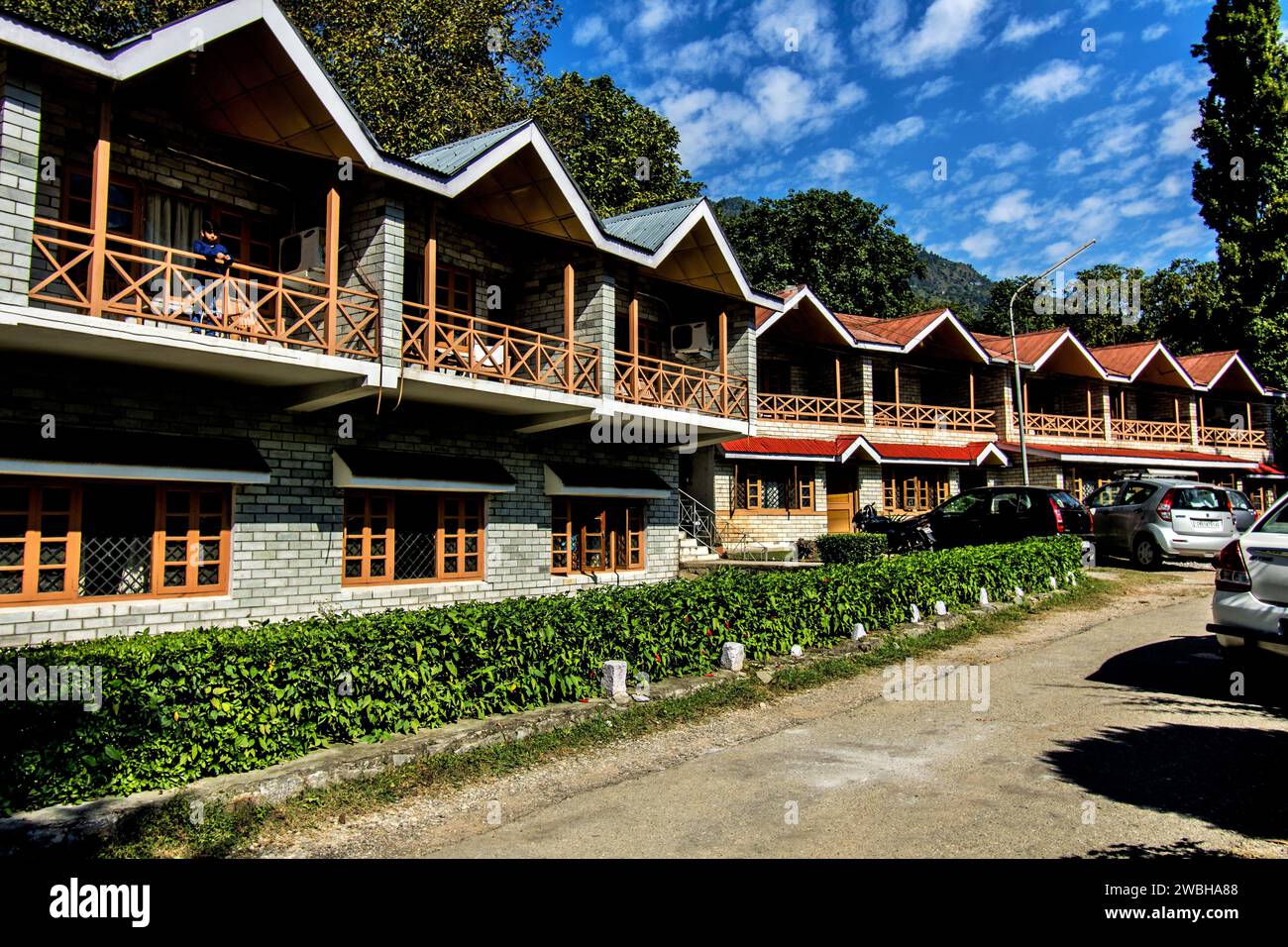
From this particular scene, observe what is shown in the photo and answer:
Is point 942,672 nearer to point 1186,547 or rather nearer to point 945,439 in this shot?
point 1186,547

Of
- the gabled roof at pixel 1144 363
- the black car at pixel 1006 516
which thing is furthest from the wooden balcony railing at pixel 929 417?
the black car at pixel 1006 516

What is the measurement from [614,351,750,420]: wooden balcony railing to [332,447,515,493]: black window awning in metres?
2.97

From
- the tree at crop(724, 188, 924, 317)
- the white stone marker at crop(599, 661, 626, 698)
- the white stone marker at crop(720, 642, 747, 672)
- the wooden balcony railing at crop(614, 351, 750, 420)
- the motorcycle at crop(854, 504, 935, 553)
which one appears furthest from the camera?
the tree at crop(724, 188, 924, 317)

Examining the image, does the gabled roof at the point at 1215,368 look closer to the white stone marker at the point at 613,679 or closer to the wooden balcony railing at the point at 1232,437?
the wooden balcony railing at the point at 1232,437

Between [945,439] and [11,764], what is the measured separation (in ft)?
101

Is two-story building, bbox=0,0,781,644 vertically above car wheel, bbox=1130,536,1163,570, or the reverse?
two-story building, bbox=0,0,781,644

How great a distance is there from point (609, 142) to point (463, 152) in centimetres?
2403

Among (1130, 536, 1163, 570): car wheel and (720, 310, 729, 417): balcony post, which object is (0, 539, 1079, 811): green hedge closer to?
(720, 310, 729, 417): balcony post

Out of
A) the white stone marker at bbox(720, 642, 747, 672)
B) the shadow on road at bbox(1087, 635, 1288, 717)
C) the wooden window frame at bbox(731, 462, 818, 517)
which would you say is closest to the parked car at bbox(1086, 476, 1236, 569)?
the shadow on road at bbox(1087, 635, 1288, 717)

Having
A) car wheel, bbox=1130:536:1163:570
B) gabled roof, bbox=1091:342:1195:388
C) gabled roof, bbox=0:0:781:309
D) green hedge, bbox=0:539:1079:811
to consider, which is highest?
gabled roof, bbox=1091:342:1195:388

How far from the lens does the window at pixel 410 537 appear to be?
1256cm

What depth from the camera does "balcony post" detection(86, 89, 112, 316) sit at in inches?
352

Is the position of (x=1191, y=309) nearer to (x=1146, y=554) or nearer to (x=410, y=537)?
(x=1146, y=554)

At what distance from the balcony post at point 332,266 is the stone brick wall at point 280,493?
1402mm
